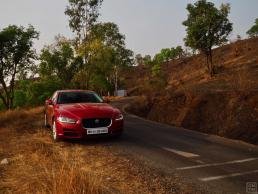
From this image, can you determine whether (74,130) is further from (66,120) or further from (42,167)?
(42,167)

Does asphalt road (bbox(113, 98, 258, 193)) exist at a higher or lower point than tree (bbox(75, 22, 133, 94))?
lower

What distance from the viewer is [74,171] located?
21.2ft

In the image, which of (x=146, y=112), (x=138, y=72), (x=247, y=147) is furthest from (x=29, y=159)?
(x=138, y=72)

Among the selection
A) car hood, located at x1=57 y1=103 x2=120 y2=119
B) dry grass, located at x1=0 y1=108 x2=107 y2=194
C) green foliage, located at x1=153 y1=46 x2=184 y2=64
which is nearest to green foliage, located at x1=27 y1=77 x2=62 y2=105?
dry grass, located at x1=0 y1=108 x2=107 y2=194

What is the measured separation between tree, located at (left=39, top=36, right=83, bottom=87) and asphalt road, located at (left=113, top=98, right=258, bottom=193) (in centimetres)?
4133

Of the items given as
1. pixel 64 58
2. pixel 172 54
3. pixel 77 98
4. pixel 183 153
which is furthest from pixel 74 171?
pixel 172 54

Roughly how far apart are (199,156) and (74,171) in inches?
161

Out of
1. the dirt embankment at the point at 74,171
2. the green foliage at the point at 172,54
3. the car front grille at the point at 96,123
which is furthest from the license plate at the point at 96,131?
the green foliage at the point at 172,54

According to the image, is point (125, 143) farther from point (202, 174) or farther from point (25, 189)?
point (25, 189)

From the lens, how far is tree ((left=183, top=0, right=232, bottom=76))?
4555 cm

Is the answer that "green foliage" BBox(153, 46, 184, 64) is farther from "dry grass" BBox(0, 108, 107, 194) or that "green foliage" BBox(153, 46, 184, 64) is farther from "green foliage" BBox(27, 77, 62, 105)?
"dry grass" BBox(0, 108, 107, 194)

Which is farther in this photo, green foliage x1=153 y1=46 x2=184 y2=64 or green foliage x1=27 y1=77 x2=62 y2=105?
green foliage x1=153 y1=46 x2=184 y2=64

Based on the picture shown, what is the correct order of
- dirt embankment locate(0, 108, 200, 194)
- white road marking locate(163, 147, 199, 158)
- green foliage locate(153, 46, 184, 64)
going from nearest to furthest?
1. dirt embankment locate(0, 108, 200, 194)
2. white road marking locate(163, 147, 199, 158)
3. green foliage locate(153, 46, 184, 64)

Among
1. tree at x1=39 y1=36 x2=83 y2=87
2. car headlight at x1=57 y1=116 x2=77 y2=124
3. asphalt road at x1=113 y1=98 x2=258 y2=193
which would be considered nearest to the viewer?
asphalt road at x1=113 y1=98 x2=258 y2=193
